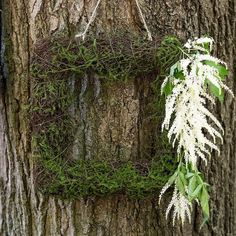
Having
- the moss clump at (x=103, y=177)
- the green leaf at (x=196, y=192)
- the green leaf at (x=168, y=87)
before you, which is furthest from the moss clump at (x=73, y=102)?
the green leaf at (x=196, y=192)

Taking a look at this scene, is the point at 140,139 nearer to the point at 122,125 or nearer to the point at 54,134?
the point at 122,125

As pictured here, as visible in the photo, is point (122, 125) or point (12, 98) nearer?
point (122, 125)

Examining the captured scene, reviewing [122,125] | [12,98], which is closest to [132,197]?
[122,125]

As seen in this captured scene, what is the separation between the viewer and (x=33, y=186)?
1.87m

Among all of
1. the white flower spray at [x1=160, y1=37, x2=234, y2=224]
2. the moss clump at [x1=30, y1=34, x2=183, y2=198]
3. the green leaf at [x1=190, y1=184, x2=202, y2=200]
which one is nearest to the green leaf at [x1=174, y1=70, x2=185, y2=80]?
the white flower spray at [x1=160, y1=37, x2=234, y2=224]

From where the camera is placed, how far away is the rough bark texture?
1706 mm

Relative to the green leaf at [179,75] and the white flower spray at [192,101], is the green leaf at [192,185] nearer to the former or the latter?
the white flower spray at [192,101]

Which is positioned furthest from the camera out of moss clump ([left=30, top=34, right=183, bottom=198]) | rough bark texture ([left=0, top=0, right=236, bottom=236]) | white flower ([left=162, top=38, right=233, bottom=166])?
rough bark texture ([left=0, top=0, right=236, bottom=236])

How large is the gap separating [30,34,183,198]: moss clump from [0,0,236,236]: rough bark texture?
79 mm

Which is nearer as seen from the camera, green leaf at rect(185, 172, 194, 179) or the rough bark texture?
green leaf at rect(185, 172, 194, 179)

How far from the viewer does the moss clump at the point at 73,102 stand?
160 centimetres

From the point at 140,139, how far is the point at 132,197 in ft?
0.66

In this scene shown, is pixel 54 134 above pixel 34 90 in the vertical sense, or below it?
below

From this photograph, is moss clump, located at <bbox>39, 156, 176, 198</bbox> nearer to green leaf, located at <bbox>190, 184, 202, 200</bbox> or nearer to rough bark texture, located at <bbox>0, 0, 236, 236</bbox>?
rough bark texture, located at <bbox>0, 0, 236, 236</bbox>
